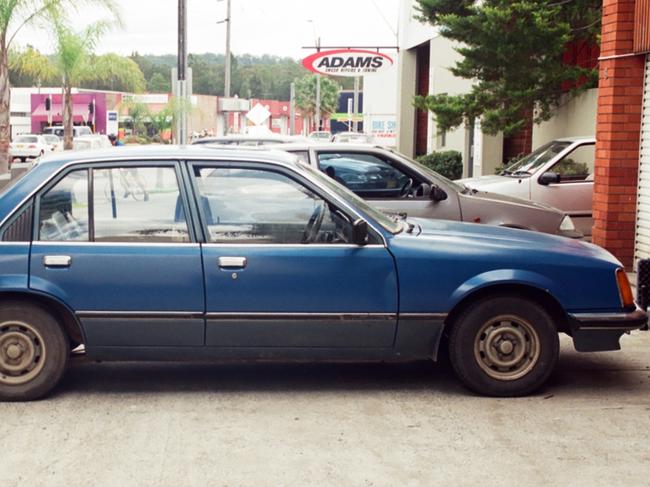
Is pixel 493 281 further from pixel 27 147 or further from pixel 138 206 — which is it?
pixel 27 147

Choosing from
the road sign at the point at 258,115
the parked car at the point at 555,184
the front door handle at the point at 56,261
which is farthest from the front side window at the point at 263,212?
the road sign at the point at 258,115

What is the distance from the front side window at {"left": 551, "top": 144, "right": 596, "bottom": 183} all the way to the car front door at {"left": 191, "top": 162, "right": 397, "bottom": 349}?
8.68 m

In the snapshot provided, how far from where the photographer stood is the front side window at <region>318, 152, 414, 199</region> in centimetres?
1109

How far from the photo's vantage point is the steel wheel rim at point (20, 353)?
262 inches

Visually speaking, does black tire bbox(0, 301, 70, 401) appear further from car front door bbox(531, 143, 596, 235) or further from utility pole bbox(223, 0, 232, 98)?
utility pole bbox(223, 0, 232, 98)

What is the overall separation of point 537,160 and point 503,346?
8977 mm

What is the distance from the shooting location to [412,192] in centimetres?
1102

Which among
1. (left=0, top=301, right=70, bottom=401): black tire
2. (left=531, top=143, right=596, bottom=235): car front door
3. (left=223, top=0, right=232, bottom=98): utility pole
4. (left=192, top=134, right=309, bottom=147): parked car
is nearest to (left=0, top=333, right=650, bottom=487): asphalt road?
(left=0, top=301, right=70, bottom=401): black tire

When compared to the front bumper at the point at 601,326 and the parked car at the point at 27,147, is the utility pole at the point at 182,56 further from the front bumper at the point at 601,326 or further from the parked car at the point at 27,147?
the parked car at the point at 27,147

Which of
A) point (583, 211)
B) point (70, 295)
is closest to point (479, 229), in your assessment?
point (70, 295)

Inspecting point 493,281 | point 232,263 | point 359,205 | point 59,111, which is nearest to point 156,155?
point 232,263

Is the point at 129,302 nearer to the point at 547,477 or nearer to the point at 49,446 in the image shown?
the point at 49,446

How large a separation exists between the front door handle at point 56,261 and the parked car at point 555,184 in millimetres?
8503

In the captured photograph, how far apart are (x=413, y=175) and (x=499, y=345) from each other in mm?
4414
